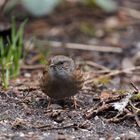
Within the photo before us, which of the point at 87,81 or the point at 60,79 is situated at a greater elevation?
the point at 60,79

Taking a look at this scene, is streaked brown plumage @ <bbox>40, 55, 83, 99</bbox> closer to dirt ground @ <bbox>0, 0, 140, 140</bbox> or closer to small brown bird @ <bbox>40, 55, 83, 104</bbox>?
small brown bird @ <bbox>40, 55, 83, 104</bbox>

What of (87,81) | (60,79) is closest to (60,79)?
(60,79)

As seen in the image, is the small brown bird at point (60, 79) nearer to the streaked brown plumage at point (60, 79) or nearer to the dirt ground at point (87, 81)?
the streaked brown plumage at point (60, 79)

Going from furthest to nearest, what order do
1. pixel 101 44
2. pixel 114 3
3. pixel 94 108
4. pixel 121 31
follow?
pixel 114 3
pixel 121 31
pixel 101 44
pixel 94 108

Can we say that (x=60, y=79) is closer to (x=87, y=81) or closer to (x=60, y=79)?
(x=60, y=79)

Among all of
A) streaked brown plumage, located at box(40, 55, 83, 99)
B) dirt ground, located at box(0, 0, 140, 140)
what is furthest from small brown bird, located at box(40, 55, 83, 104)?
dirt ground, located at box(0, 0, 140, 140)

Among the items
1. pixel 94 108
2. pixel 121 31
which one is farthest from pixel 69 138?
pixel 121 31

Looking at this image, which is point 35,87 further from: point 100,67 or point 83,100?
point 100,67
